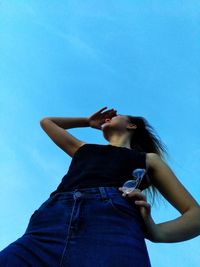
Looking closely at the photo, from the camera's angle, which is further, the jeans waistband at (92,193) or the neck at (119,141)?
the neck at (119,141)

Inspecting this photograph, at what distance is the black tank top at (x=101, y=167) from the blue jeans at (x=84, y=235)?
0.58ft

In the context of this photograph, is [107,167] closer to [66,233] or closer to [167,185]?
[167,185]

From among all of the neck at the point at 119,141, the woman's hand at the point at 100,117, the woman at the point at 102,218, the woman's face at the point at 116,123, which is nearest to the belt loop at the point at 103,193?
the woman at the point at 102,218

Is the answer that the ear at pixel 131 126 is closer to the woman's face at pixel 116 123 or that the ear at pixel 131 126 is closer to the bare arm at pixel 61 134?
the woman's face at pixel 116 123

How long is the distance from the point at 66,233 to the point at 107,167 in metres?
0.79

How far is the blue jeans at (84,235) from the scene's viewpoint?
2457 millimetres

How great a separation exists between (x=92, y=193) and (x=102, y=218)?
252 mm

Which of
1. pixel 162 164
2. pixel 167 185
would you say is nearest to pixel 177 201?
pixel 167 185

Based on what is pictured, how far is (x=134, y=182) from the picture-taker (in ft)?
10.0

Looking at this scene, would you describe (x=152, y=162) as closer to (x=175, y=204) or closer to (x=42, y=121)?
(x=175, y=204)

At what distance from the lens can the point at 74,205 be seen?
2.80m

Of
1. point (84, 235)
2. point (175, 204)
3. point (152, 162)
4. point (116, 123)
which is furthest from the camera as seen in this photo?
point (116, 123)

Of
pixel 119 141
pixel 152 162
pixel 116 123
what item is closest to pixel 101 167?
pixel 152 162

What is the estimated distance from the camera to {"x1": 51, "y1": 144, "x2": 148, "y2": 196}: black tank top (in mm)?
3102
